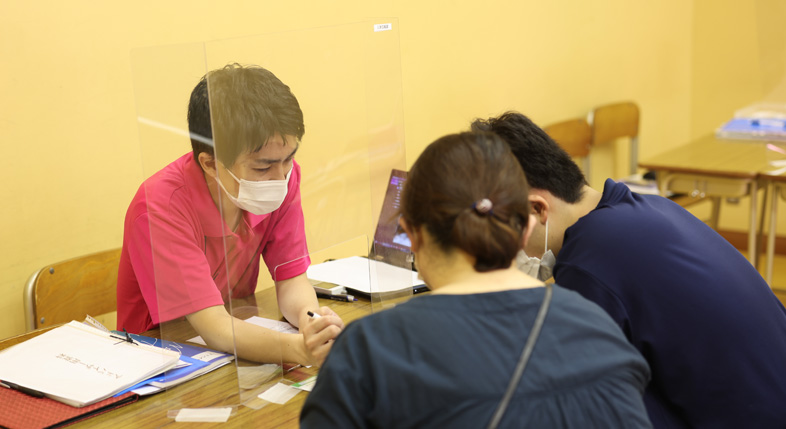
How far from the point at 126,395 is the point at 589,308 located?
86cm

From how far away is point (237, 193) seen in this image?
128cm

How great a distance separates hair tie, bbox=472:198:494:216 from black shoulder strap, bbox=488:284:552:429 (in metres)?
0.13

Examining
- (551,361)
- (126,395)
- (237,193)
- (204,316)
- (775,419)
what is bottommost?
(775,419)

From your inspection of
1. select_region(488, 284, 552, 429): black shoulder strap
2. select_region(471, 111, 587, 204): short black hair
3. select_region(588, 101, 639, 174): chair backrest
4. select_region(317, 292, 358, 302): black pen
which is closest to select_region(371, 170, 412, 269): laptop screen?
select_region(317, 292, 358, 302): black pen

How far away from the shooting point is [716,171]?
324cm

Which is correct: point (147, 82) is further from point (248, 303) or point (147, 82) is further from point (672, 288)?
point (672, 288)

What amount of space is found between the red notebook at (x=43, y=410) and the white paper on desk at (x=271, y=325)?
171mm

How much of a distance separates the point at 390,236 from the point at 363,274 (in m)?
0.17

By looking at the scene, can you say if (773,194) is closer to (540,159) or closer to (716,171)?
(716,171)

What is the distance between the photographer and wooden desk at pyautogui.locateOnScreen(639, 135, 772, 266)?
323 centimetres

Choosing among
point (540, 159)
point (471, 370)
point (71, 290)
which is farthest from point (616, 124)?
point (471, 370)

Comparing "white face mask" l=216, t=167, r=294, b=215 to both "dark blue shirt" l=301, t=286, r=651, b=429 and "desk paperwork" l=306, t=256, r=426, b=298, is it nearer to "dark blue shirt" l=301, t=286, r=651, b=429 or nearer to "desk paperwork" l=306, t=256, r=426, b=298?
"desk paperwork" l=306, t=256, r=426, b=298

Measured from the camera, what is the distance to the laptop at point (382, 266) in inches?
62.6

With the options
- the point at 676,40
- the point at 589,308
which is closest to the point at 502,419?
the point at 589,308
